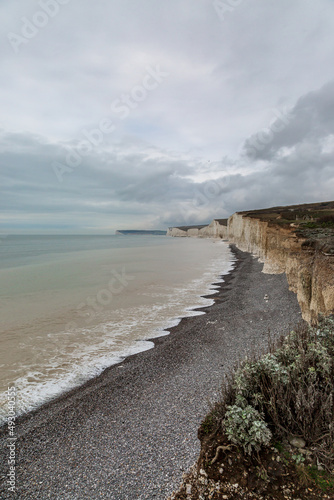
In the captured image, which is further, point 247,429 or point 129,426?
point 129,426

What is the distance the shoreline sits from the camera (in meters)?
3.81

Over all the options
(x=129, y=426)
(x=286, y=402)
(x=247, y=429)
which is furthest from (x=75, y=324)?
(x=286, y=402)

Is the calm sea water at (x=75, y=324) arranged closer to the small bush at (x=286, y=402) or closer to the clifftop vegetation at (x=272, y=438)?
the clifftop vegetation at (x=272, y=438)

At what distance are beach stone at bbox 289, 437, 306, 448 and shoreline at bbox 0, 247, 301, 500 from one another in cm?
160

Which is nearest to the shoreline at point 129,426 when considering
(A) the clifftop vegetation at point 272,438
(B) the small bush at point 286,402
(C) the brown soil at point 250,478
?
(C) the brown soil at point 250,478

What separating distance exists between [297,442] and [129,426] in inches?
126

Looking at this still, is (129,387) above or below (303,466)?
below

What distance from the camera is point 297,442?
328 centimetres

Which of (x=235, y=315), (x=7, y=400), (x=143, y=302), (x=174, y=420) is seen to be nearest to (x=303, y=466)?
(x=174, y=420)

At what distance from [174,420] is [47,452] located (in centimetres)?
241

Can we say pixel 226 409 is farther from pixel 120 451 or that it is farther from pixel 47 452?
pixel 47 452

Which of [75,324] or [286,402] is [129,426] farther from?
[75,324]

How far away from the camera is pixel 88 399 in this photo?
6.29 m

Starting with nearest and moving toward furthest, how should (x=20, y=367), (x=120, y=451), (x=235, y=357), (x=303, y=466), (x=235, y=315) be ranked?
(x=303, y=466), (x=120, y=451), (x=235, y=357), (x=20, y=367), (x=235, y=315)
